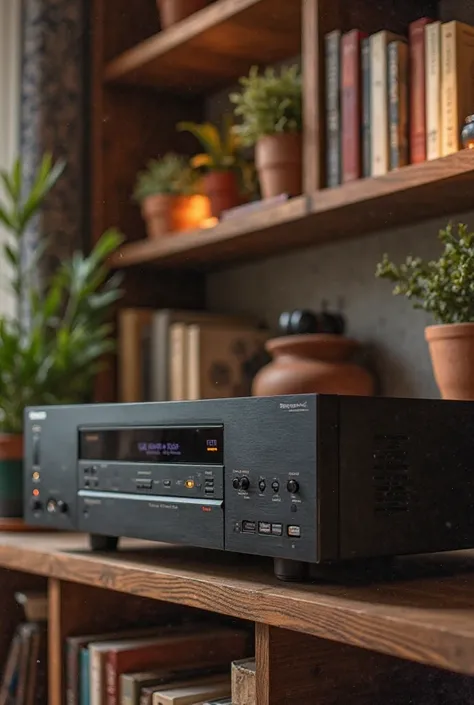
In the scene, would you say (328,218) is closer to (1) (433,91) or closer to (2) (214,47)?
(1) (433,91)

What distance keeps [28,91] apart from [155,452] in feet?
3.77

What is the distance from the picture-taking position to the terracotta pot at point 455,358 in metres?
1.40

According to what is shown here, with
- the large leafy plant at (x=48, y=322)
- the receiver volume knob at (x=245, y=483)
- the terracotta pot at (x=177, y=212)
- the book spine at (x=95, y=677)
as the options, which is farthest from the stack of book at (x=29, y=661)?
the terracotta pot at (x=177, y=212)

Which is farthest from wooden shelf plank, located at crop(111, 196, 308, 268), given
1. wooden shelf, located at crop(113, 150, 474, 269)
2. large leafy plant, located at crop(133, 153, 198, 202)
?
large leafy plant, located at crop(133, 153, 198, 202)

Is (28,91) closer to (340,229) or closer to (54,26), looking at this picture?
(54,26)

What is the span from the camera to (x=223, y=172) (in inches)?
80.7

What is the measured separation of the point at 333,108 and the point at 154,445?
2.17 ft

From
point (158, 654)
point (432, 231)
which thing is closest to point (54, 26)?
point (432, 231)

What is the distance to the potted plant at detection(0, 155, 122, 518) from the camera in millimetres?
1898

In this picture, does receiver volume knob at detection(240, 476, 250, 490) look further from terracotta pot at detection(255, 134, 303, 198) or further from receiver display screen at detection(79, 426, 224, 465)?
terracotta pot at detection(255, 134, 303, 198)

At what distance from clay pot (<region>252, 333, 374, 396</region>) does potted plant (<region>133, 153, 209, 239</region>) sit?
44 centimetres

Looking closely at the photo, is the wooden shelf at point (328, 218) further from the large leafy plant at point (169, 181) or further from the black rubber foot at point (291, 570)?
the black rubber foot at point (291, 570)

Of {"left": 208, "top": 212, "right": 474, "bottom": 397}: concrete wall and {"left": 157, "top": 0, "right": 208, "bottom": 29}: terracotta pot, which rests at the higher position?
{"left": 157, "top": 0, "right": 208, "bottom": 29}: terracotta pot

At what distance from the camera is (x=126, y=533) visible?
1.42 meters
